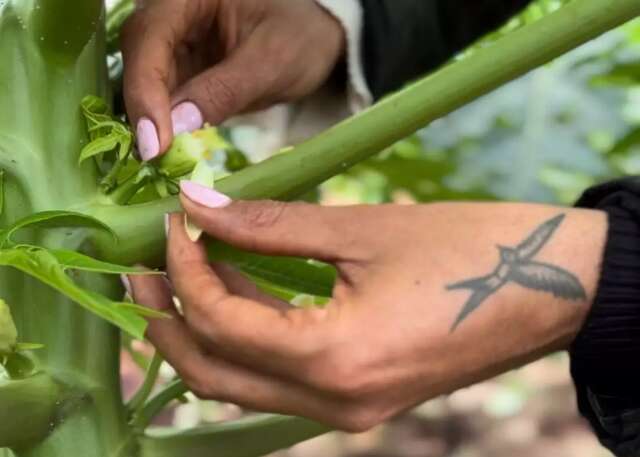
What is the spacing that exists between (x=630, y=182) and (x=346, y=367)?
19 centimetres

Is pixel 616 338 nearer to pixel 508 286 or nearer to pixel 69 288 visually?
pixel 508 286

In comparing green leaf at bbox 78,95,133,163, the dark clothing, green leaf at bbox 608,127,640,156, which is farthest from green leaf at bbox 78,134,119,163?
green leaf at bbox 608,127,640,156

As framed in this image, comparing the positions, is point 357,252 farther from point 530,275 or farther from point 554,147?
point 554,147

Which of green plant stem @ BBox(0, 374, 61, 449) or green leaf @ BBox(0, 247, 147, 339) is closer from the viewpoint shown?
green leaf @ BBox(0, 247, 147, 339)

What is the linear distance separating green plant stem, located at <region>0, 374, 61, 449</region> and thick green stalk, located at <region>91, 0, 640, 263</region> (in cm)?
7

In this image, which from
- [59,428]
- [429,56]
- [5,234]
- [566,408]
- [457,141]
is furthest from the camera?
[566,408]

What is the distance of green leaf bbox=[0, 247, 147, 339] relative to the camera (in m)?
0.44

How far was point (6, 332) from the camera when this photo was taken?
542 millimetres

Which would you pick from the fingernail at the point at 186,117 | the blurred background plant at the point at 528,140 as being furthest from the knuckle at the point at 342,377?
the blurred background plant at the point at 528,140

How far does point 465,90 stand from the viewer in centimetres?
60

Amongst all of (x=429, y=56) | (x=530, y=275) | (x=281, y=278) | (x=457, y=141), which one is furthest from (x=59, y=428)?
(x=457, y=141)

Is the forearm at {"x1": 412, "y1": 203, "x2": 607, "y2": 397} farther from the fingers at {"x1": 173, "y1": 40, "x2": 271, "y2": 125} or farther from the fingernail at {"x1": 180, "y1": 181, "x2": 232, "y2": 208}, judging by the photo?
the fingers at {"x1": 173, "y1": 40, "x2": 271, "y2": 125}

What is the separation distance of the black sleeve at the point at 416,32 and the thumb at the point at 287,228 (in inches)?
13.5

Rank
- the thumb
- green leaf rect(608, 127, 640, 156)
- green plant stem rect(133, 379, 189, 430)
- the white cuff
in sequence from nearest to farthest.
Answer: the thumb → green plant stem rect(133, 379, 189, 430) → the white cuff → green leaf rect(608, 127, 640, 156)
